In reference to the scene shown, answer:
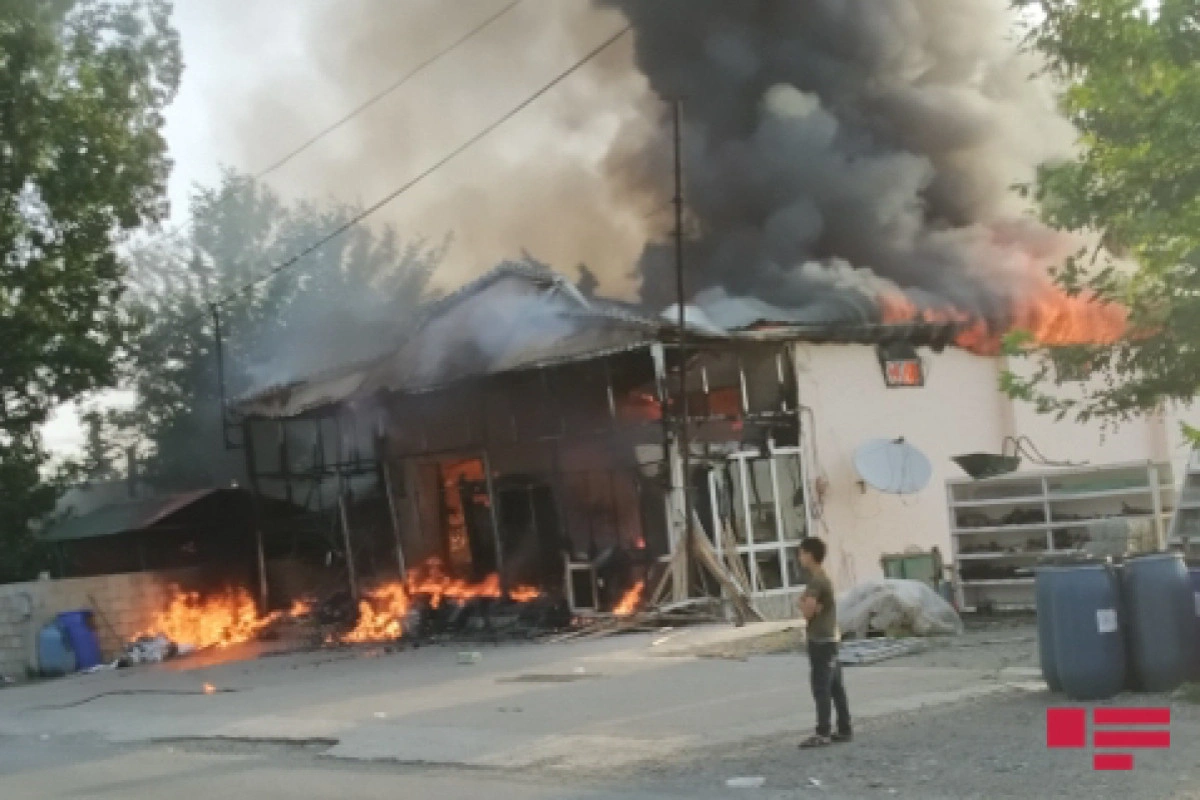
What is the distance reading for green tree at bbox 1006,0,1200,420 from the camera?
27.5 feet

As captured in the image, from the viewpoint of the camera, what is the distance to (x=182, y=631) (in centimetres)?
2303

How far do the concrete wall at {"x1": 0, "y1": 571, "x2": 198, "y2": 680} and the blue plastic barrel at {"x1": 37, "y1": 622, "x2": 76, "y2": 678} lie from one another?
0.81ft

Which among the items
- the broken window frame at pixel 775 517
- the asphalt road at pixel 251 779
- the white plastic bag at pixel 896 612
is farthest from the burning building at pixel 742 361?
Result: the asphalt road at pixel 251 779

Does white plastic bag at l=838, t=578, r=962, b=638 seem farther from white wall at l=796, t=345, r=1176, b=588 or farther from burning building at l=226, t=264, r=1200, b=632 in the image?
white wall at l=796, t=345, r=1176, b=588

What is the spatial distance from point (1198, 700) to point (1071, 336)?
1234 centimetres

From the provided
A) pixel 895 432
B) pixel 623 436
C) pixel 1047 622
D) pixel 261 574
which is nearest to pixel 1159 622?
pixel 1047 622

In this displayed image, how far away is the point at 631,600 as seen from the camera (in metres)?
19.1

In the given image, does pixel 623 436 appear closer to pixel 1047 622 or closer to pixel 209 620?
pixel 209 620

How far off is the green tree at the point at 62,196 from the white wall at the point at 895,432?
12.3 metres

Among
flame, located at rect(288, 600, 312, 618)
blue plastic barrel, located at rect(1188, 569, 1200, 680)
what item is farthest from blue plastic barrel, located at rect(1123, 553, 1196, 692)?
flame, located at rect(288, 600, 312, 618)

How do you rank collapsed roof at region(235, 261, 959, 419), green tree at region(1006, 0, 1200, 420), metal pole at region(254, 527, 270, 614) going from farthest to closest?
1. metal pole at region(254, 527, 270, 614)
2. collapsed roof at region(235, 261, 959, 419)
3. green tree at region(1006, 0, 1200, 420)

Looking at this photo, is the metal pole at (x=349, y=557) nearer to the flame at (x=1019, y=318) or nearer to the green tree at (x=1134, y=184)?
the flame at (x=1019, y=318)

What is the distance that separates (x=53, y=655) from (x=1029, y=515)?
13515 millimetres

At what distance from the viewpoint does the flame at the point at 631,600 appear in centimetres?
1892
